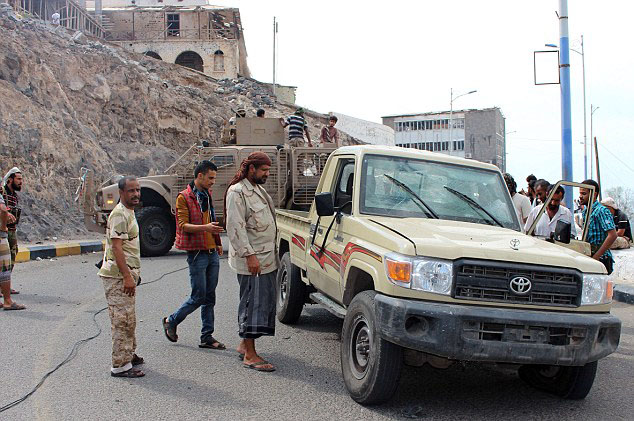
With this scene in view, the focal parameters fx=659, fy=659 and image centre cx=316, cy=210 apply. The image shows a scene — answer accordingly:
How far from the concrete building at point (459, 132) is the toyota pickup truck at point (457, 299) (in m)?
77.9

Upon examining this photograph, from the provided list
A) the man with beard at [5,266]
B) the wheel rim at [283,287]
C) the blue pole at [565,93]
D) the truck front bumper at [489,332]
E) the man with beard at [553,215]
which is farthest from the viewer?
the blue pole at [565,93]

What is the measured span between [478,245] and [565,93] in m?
11.2

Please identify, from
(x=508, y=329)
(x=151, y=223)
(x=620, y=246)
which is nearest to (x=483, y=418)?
(x=508, y=329)

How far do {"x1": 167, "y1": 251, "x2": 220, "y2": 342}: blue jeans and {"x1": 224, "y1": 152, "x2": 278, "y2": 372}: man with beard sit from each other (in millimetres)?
643

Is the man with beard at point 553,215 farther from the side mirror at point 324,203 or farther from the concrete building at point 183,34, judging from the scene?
the concrete building at point 183,34

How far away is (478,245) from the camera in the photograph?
4383 millimetres

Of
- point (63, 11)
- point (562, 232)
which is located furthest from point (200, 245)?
point (63, 11)

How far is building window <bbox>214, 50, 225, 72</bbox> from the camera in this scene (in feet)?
152

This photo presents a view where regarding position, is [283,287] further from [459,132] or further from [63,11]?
[459,132]

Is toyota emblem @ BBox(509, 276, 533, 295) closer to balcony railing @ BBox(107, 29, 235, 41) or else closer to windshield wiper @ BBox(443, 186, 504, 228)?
windshield wiper @ BBox(443, 186, 504, 228)

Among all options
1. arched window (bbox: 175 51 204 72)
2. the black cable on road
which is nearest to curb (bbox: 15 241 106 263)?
the black cable on road

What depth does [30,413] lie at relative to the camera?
14.2ft

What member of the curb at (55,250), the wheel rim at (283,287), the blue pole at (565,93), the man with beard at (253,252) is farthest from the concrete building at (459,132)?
the man with beard at (253,252)

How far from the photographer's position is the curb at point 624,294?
9586 mm
